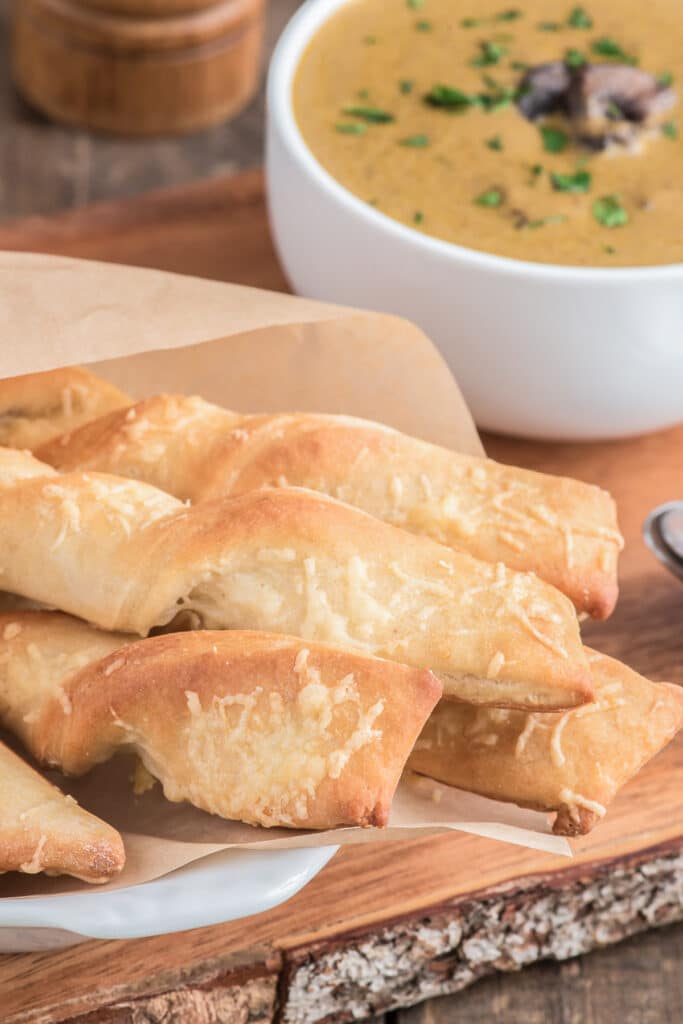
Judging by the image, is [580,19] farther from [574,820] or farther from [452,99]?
[574,820]

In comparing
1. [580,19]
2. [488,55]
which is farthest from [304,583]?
[580,19]

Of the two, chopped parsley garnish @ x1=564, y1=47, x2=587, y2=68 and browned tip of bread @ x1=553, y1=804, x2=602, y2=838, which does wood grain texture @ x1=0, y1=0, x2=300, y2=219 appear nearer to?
chopped parsley garnish @ x1=564, y1=47, x2=587, y2=68

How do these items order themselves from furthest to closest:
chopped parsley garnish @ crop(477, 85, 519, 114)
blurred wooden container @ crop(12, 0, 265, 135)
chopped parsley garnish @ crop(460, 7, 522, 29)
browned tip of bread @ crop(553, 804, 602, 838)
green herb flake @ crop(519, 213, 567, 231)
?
1. blurred wooden container @ crop(12, 0, 265, 135)
2. chopped parsley garnish @ crop(460, 7, 522, 29)
3. chopped parsley garnish @ crop(477, 85, 519, 114)
4. green herb flake @ crop(519, 213, 567, 231)
5. browned tip of bread @ crop(553, 804, 602, 838)

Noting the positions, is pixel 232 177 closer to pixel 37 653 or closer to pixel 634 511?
pixel 634 511

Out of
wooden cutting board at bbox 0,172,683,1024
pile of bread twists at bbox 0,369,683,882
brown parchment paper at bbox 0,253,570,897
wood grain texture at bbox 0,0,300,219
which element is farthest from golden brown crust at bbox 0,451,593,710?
wood grain texture at bbox 0,0,300,219

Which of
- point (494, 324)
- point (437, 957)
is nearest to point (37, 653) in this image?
point (437, 957)

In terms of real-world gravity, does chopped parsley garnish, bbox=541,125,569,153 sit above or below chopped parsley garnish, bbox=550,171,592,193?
above

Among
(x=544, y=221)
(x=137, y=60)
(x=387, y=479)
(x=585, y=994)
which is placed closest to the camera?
(x=387, y=479)

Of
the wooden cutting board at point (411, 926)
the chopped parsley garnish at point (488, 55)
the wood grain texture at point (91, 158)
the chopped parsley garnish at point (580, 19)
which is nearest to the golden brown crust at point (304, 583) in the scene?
the wooden cutting board at point (411, 926)
